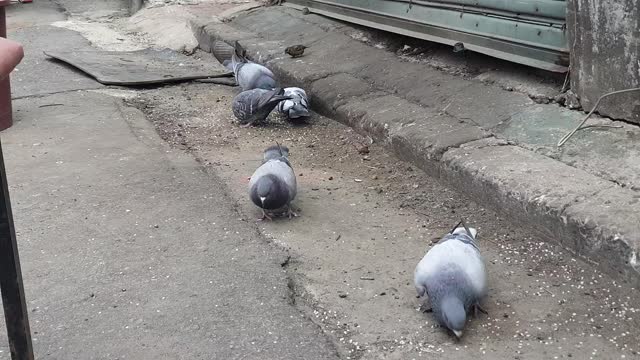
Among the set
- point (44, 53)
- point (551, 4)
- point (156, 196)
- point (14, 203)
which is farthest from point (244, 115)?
point (44, 53)

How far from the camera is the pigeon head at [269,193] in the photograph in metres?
3.74

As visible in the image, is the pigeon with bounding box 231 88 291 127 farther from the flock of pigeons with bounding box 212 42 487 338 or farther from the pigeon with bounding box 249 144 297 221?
the pigeon with bounding box 249 144 297 221

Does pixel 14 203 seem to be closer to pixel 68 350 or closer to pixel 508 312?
pixel 68 350

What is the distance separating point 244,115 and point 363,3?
2131 millimetres

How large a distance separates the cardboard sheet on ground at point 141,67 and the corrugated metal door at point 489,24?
172cm

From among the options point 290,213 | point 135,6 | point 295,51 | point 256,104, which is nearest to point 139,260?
point 290,213

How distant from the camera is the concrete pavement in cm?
284

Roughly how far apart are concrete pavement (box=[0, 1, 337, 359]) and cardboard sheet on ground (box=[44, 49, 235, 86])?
56.2 inches

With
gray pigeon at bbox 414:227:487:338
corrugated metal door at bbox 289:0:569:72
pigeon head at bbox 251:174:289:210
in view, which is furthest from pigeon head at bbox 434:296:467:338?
corrugated metal door at bbox 289:0:569:72

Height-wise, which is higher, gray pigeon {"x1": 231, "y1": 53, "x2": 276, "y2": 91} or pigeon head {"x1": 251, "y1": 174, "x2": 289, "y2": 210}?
pigeon head {"x1": 251, "y1": 174, "x2": 289, "y2": 210}

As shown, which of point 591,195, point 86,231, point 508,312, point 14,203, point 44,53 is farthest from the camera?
point 44,53

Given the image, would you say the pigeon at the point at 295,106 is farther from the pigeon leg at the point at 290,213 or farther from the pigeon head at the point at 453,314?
the pigeon head at the point at 453,314

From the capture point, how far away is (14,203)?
13.5 ft

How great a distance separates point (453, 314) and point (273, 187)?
1361 millimetres
